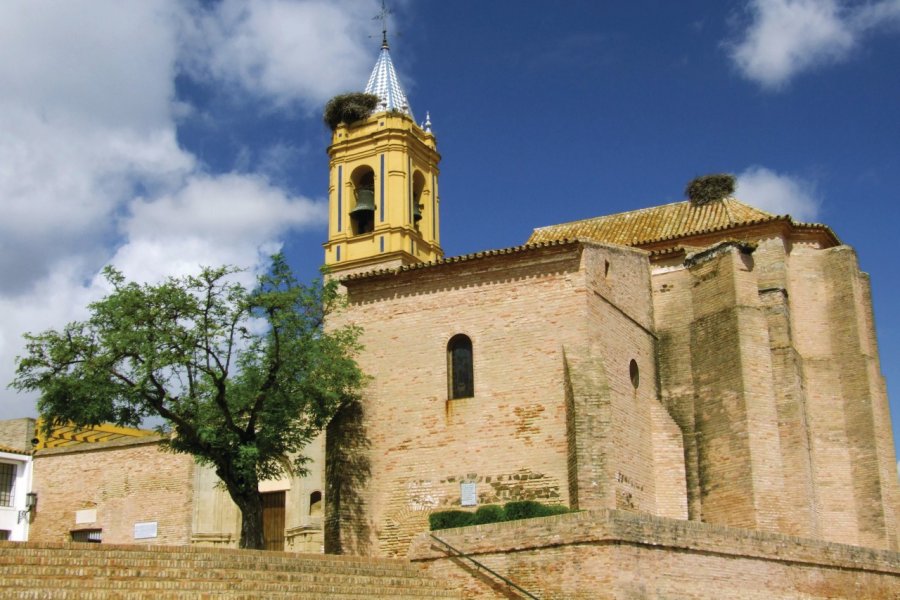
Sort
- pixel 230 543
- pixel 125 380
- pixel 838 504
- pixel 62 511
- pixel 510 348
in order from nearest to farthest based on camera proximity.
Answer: pixel 125 380, pixel 510 348, pixel 838 504, pixel 230 543, pixel 62 511

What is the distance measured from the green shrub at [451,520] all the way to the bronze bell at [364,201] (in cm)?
1637

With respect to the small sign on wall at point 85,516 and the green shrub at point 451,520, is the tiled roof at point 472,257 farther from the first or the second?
the small sign on wall at point 85,516

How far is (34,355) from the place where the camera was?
21266mm

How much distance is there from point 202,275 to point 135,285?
138 cm

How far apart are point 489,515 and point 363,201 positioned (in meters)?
17.5

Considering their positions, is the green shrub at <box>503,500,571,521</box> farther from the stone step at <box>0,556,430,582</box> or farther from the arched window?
the arched window

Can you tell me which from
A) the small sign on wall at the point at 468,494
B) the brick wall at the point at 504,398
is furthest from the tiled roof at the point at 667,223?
the small sign on wall at the point at 468,494

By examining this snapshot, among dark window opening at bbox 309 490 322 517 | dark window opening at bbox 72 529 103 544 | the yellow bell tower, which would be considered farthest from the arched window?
dark window opening at bbox 72 529 103 544

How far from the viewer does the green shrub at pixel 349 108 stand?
37.3m

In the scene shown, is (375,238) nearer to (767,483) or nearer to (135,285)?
(135,285)

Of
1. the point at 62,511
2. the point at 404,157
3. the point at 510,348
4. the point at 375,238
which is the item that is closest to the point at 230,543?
the point at 62,511

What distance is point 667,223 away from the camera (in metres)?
30.4

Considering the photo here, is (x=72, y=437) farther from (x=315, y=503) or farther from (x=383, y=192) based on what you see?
(x=383, y=192)

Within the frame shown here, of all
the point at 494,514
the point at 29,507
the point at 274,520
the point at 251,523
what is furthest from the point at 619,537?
the point at 29,507
